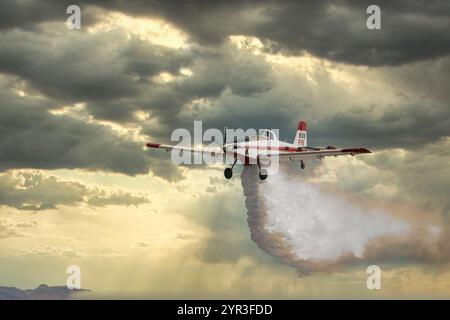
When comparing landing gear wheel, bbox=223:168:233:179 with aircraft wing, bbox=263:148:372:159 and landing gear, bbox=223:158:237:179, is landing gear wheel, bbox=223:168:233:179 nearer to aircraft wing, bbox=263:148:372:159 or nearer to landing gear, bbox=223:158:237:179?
landing gear, bbox=223:158:237:179

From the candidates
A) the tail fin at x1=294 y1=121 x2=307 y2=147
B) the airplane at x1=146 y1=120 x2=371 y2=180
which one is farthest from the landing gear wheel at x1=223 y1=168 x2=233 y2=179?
the tail fin at x1=294 y1=121 x2=307 y2=147

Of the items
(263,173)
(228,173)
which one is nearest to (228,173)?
(228,173)

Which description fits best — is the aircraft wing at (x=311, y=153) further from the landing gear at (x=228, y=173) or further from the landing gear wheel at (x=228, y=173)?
the landing gear wheel at (x=228, y=173)

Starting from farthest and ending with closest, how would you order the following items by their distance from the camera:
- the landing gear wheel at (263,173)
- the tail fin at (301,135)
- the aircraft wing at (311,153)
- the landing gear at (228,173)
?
the tail fin at (301,135)
the landing gear wheel at (263,173)
the aircraft wing at (311,153)
the landing gear at (228,173)

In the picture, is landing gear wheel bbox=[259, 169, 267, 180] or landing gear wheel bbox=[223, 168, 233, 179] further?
landing gear wheel bbox=[259, 169, 267, 180]

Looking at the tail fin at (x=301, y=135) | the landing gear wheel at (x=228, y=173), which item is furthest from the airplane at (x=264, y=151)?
the tail fin at (x=301, y=135)

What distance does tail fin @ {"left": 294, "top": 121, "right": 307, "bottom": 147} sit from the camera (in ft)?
304

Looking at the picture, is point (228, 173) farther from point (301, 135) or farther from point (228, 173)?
point (301, 135)

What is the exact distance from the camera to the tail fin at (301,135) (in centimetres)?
9256

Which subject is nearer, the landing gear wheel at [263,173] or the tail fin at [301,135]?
the landing gear wheel at [263,173]
